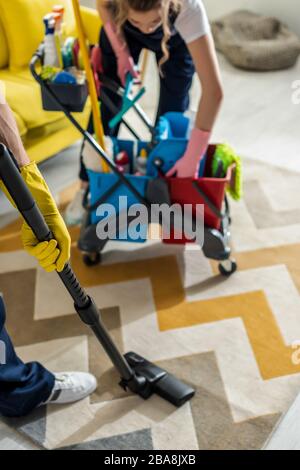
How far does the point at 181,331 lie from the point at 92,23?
5.19 ft

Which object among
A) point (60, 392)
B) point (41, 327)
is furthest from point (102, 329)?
point (41, 327)

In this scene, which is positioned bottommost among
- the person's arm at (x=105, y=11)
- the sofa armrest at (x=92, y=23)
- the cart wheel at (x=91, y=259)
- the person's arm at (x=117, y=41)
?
the cart wheel at (x=91, y=259)

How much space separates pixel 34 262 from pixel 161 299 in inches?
21.5

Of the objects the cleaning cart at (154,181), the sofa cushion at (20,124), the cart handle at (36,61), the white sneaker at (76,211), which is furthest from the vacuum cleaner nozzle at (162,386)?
the sofa cushion at (20,124)

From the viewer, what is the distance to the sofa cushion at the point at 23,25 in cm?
235

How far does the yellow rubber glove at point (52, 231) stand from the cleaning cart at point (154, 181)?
1.88 ft

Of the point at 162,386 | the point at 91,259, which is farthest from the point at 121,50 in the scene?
the point at 162,386

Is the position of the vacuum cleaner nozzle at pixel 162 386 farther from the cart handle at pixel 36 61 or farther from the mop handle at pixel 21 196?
the cart handle at pixel 36 61

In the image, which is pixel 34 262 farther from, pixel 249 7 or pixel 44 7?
pixel 249 7

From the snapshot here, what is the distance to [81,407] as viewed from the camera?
1.55m

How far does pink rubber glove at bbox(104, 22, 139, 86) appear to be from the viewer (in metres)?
1.82

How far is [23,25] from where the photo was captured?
7.79 feet

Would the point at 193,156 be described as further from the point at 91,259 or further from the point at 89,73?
A: the point at 91,259

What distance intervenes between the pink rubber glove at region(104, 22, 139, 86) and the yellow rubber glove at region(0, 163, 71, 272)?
83cm
